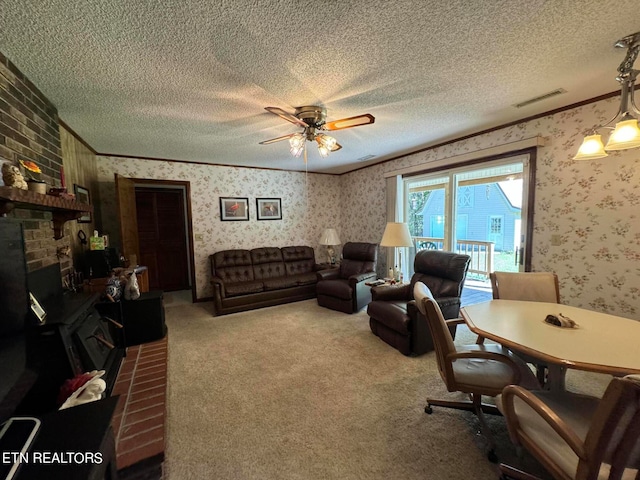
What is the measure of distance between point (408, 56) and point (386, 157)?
9.50 feet

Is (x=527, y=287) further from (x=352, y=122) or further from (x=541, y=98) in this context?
(x=352, y=122)

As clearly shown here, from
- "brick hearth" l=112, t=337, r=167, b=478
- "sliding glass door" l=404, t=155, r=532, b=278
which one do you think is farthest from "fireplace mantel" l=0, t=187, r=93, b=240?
"sliding glass door" l=404, t=155, r=532, b=278

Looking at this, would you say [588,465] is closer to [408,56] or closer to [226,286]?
[408,56]

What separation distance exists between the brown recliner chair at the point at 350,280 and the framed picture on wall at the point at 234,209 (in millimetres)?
1897

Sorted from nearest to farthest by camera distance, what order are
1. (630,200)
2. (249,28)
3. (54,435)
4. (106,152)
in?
(54,435) → (249,28) → (630,200) → (106,152)

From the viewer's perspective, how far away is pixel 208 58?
1.66 metres

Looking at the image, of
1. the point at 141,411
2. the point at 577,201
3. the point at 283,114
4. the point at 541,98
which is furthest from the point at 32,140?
the point at 577,201

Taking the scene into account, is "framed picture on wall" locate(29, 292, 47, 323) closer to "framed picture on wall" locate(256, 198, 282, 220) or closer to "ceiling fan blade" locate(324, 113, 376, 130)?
"ceiling fan blade" locate(324, 113, 376, 130)

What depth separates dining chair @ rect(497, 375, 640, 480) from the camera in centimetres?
84

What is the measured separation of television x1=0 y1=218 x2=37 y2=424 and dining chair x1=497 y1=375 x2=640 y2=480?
2.19 m

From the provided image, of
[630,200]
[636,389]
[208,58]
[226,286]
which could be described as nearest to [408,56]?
[208,58]

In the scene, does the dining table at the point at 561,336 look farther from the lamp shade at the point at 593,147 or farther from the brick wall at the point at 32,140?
the brick wall at the point at 32,140

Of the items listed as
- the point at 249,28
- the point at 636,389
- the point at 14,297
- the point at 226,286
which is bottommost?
the point at 226,286

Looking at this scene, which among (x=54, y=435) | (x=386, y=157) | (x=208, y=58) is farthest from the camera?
(x=386, y=157)
